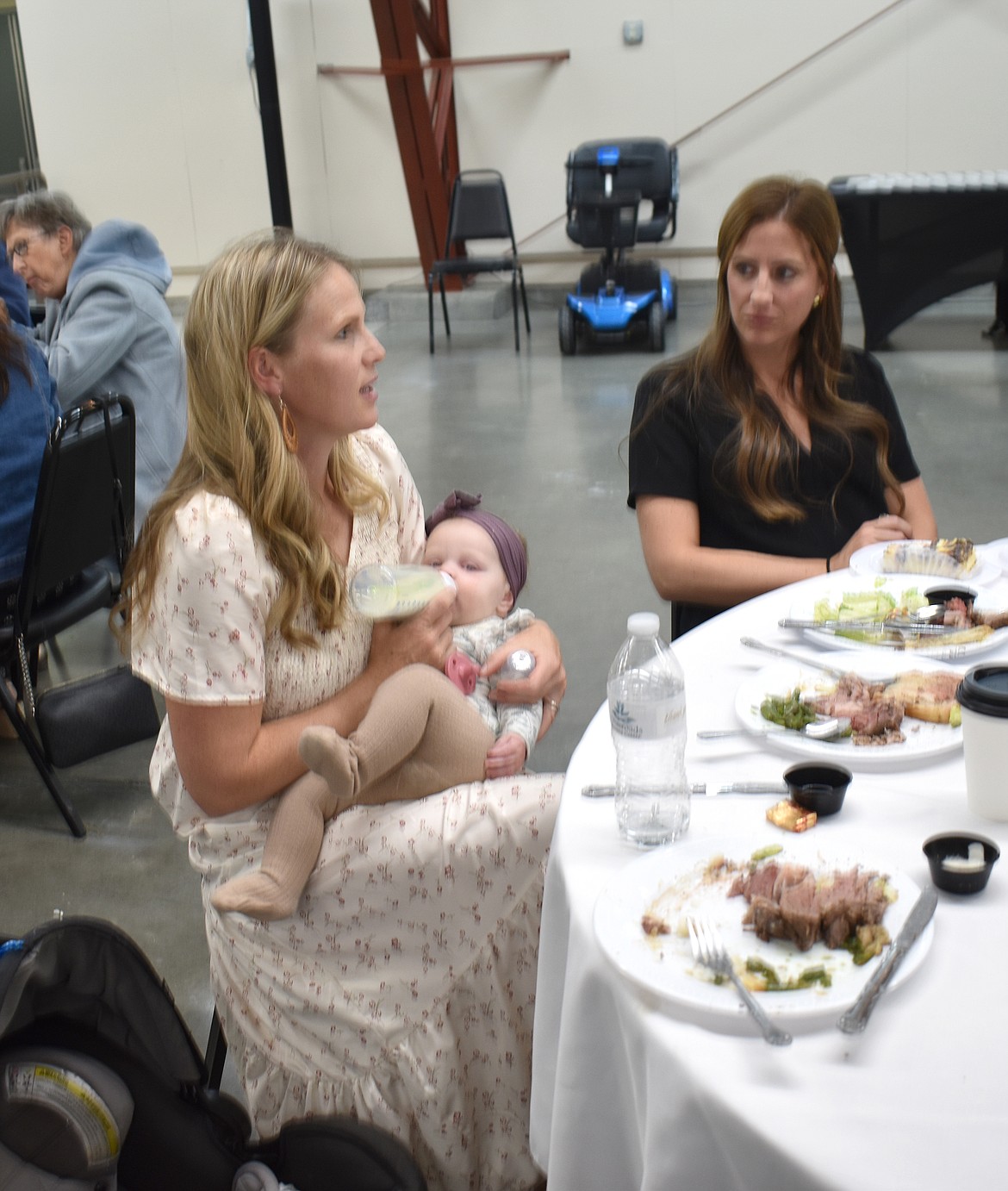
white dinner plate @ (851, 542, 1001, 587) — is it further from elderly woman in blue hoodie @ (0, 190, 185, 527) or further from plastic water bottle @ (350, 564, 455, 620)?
elderly woman in blue hoodie @ (0, 190, 185, 527)

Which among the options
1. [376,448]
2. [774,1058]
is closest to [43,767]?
[376,448]

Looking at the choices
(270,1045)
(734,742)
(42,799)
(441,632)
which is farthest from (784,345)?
(42,799)

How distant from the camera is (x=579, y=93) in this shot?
9805mm

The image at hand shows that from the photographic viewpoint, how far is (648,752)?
129 cm

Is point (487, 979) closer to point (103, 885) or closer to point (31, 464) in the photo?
point (103, 885)

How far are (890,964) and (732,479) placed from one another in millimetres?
1448

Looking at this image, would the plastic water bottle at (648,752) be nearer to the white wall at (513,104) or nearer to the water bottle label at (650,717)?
the water bottle label at (650,717)

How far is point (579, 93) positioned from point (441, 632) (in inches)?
353

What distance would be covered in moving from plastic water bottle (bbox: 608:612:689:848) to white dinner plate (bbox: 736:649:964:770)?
0.45 feet

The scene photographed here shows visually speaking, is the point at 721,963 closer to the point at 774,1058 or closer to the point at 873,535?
the point at 774,1058

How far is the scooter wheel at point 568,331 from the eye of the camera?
27.0 ft

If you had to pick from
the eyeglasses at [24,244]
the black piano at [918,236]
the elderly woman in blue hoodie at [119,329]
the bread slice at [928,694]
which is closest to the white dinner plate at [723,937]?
the bread slice at [928,694]

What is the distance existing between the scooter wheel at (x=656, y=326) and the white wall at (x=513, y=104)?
2.01 metres

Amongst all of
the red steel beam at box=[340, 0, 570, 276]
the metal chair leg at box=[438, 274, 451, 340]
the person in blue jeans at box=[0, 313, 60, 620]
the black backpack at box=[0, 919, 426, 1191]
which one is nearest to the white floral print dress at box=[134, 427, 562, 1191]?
the black backpack at box=[0, 919, 426, 1191]
